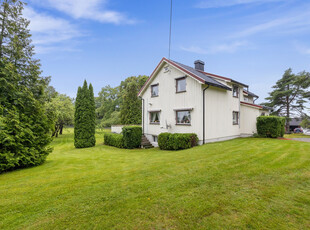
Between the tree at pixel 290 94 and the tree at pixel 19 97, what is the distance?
3589 cm

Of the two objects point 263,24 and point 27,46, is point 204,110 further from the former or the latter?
point 27,46

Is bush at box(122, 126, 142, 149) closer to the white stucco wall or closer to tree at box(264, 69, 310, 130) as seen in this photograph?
the white stucco wall

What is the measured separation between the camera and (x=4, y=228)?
2436mm

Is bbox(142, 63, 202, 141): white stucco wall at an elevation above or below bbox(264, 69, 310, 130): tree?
below

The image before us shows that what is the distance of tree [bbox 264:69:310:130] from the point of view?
26.3 metres

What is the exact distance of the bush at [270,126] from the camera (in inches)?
519

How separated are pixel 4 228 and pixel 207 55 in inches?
801

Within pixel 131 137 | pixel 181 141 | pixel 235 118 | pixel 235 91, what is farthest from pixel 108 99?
pixel 181 141

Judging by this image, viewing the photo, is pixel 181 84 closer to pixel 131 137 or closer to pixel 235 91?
pixel 235 91

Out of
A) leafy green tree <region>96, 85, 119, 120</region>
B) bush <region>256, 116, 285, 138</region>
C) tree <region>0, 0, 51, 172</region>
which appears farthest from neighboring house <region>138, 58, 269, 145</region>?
leafy green tree <region>96, 85, 119, 120</region>

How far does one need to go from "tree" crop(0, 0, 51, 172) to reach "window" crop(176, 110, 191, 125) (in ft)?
30.6

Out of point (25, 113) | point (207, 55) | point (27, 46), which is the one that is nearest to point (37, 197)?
point (25, 113)

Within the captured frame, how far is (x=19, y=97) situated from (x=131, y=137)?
879 centimetres

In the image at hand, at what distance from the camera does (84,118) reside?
1662 centimetres
